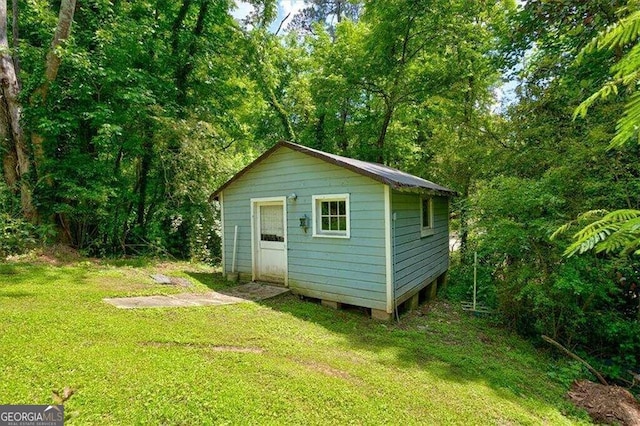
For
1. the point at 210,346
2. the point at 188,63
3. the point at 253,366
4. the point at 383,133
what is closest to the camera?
the point at 253,366

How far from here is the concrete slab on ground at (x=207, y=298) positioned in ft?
18.5

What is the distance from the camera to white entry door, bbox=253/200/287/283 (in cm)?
773

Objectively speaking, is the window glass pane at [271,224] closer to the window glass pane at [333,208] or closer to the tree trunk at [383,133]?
the window glass pane at [333,208]

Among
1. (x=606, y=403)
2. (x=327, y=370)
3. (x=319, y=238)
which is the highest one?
(x=319, y=238)

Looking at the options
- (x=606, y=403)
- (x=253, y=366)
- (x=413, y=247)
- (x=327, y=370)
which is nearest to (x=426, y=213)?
(x=413, y=247)

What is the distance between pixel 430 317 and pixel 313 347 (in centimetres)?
347

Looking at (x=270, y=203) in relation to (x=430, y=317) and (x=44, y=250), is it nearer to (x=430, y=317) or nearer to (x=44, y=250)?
(x=430, y=317)

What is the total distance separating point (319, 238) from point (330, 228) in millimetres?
309

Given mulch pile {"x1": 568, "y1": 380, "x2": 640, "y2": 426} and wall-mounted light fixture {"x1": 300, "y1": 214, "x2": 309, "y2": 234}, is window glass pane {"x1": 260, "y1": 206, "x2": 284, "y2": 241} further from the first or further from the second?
mulch pile {"x1": 568, "y1": 380, "x2": 640, "y2": 426}

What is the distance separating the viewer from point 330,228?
22.7 feet

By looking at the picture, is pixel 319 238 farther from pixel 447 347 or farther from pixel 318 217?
pixel 447 347

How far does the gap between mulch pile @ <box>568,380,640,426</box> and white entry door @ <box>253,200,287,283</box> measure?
5.42 meters

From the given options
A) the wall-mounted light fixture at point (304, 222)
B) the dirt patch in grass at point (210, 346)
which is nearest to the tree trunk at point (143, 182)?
the wall-mounted light fixture at point (304, 222)

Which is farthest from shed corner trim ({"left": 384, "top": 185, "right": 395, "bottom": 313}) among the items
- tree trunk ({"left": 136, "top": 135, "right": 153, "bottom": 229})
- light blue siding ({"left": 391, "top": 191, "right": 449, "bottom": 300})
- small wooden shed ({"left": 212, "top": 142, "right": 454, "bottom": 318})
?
tree trunk ({"left": 136, "top": 135, "right": 153, "bottom": 229})
